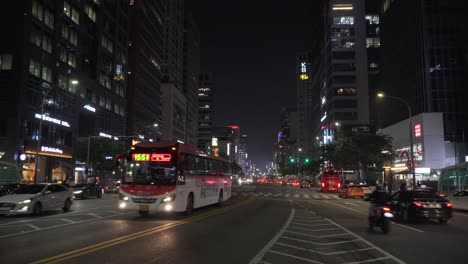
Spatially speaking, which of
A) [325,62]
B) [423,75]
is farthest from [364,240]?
[325,62]

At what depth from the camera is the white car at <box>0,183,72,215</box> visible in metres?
19.2

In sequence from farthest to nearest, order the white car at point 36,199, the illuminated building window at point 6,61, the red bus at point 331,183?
the red bus at point 331,183 < the illuminated building window at point 6,61 < the white car at point 36,199

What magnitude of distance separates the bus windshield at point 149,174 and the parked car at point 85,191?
749 inches

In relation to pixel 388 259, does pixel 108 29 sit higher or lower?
higher

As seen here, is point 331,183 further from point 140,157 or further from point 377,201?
point 377,201

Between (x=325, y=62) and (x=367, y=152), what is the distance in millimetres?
70215

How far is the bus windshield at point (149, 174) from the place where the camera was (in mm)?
18172

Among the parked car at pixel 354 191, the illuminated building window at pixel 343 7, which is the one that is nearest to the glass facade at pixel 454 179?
the parked car at pixel 354 191

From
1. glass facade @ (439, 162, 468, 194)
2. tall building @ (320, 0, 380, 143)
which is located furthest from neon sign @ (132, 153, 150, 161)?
tall building @ (320, 0, 380, 143)

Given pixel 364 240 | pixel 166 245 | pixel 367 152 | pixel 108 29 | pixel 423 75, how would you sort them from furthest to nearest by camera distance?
pixel 108 29 < pixel 423 75 < pixel 367 152 < pixel 364 240 < pixel 166 245

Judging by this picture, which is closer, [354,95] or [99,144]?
[99,144]

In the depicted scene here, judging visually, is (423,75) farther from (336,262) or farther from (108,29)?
(336,262)

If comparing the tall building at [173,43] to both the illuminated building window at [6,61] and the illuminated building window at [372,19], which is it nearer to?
the illuminated building window at [372,19]

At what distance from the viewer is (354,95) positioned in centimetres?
11312
